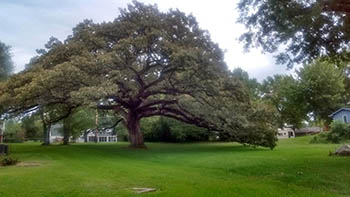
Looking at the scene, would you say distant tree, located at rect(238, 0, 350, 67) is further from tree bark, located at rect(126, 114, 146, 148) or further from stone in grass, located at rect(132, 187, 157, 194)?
tree bark, located at rect(126, 114, 146, 148)

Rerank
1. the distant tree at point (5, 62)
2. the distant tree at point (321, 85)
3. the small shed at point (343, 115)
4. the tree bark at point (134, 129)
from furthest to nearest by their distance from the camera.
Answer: the distant tree at point (321, 85)
the small shed at point (343, 115)
the distant tree at point (5, 62)
the tree bark at point (134, 129)

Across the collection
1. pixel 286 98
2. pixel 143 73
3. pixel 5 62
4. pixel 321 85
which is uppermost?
pixel 5 62

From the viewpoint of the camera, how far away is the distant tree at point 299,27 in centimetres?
911

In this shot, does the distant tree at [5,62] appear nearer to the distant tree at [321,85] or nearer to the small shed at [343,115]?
the small shed at [343,115]

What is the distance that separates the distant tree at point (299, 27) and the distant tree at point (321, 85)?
1238 inches

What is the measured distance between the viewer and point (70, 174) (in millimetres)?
9719

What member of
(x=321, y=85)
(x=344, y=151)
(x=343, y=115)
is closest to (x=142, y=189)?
(x=344, y=151)

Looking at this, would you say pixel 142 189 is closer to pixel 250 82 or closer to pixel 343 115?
pixel 343 115

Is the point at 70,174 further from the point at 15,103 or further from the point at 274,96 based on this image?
the point at 274,96

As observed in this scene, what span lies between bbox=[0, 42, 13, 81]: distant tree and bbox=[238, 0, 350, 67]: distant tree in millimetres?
26918

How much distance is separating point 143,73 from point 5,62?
683 inches

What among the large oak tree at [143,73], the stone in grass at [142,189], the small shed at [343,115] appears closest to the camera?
the stone in grass at [142,189]

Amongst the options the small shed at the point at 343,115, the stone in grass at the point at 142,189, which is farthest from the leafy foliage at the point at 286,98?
the stone in grass at the point at 142,189

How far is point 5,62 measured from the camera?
30234mm
